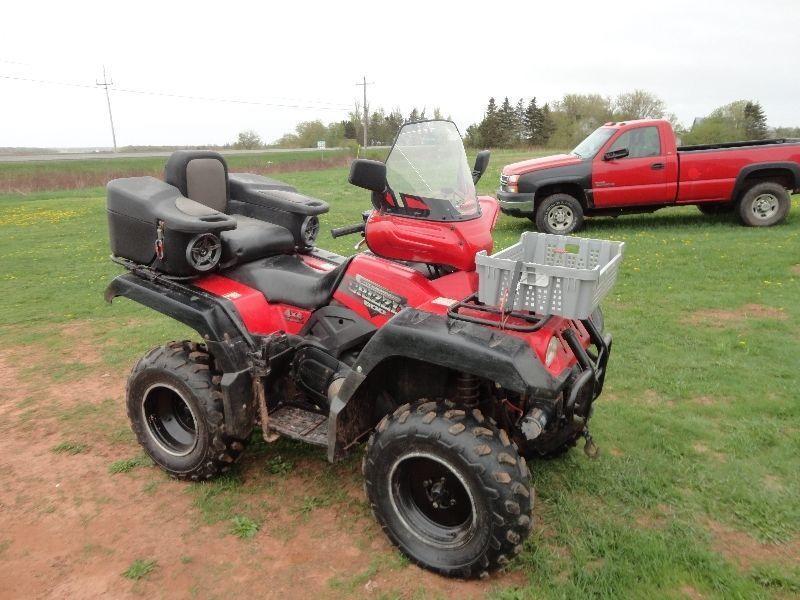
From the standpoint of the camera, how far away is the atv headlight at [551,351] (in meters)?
2.75

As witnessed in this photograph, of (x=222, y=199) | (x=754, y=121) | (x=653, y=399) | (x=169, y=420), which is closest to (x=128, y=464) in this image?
(x=169, y=420)

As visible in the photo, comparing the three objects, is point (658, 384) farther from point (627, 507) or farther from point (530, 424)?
point (530, 424)

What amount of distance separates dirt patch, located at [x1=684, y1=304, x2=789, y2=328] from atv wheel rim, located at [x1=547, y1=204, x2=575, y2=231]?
482 centimetres

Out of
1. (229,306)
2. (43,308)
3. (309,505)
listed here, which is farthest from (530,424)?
(43,308)

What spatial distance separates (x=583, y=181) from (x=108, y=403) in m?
8.88

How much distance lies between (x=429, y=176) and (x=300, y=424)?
163cm

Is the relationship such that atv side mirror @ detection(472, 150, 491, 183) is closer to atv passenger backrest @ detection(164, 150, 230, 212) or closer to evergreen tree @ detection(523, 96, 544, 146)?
atv passenger backrest @ detection(164, 150, 230, 212)

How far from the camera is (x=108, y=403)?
4953 mm

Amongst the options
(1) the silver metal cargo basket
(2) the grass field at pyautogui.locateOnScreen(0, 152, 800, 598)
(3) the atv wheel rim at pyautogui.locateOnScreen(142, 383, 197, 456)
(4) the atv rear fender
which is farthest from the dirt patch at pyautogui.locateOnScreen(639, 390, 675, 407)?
(3) the atv wheel rim at pyautogui.locateOnScreen(142, 383, 197, 456)

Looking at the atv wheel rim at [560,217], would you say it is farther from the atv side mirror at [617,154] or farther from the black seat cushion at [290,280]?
the black seat cushion at [290,280]

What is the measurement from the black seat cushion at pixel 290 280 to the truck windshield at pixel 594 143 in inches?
345

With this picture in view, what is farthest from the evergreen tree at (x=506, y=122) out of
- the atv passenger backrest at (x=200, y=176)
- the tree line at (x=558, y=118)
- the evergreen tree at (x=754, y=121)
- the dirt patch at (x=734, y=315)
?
the atv passenger backrest at (x=200, y=176)

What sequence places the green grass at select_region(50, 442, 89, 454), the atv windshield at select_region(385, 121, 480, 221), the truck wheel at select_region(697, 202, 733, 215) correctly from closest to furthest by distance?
the atv windshield at select_region(385, 121, 480, 221), the green grass at select_region(50, 442, 89, 454), the truck wheel at select_region(697, 202, 733, 215)

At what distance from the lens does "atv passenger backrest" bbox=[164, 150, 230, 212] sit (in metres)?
3.84
